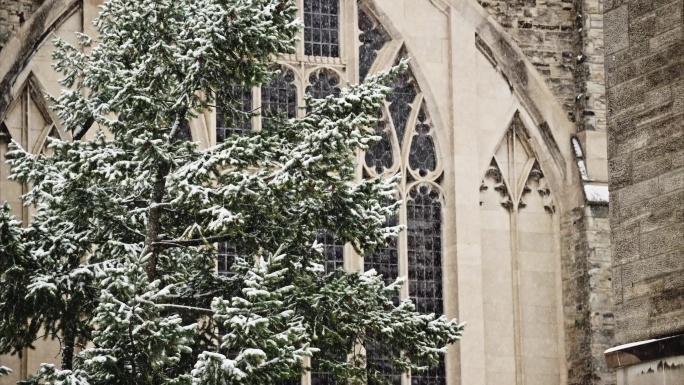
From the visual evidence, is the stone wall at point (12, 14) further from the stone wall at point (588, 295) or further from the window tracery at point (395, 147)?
the stone wall at point (588, 295)

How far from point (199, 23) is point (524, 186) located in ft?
25.9

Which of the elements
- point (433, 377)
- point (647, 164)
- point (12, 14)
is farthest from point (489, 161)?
point (647, 164)

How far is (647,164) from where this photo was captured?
12359mm

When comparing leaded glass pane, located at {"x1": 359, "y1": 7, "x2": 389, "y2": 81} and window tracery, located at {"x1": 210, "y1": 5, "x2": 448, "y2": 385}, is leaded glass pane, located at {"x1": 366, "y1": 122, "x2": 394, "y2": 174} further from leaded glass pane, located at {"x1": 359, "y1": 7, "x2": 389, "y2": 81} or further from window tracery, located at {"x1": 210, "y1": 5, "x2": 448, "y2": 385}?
leaded glass pane, located at {"x1": 359, "y1": 7, "x2": 389, "y2": 81}

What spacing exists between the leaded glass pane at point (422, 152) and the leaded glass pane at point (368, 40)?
899 millimetres

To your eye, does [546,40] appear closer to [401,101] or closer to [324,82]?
[401,101]

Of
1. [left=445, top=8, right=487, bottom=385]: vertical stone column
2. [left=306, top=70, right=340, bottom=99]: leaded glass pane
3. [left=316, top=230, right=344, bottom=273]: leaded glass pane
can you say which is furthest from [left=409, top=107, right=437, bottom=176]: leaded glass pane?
[left=316, top=230, right=344, bottom=273]: leaded glass pane

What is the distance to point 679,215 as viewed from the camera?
1205 centimetres

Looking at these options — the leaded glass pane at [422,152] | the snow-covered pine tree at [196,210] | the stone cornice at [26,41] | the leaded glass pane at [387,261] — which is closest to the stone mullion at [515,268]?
the leaded glass pane at [422,152]

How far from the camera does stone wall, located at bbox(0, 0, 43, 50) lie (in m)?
20.0

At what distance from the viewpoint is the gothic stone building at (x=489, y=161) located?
69.3 feet

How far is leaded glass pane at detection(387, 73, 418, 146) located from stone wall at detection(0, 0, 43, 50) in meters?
4.27

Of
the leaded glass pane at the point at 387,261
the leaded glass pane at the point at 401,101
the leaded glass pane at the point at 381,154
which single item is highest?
the leaded glass pane at the point at 401,101

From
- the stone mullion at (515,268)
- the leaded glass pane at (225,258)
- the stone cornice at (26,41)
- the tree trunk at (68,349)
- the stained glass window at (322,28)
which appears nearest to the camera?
the tree trunk at (68,349)
